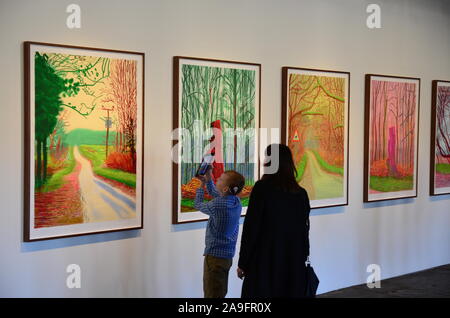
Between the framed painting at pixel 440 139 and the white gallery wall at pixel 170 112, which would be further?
the framed painting at pixel 440 139

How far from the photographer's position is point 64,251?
178 inches

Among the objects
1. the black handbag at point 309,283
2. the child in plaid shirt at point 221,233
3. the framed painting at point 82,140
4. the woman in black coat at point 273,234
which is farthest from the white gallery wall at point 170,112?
the black handbag at point 309,283

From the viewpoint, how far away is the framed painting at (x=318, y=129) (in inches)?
236

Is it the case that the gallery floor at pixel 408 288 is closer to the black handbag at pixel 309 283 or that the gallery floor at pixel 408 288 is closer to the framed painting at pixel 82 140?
the black handbag at pixel 309 283

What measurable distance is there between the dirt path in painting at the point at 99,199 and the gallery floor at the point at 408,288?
98.5 inches

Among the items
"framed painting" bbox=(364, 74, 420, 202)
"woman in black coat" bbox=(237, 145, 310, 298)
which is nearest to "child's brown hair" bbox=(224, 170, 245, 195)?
"woman in black coat" bbox=(237, 145, 310, 298)

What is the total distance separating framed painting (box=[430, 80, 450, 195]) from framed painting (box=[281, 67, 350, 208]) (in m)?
1.60

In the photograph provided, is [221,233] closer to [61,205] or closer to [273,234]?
[273,234]

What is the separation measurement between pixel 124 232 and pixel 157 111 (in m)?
1.01

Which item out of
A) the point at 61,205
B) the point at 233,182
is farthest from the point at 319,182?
the point at 61,205

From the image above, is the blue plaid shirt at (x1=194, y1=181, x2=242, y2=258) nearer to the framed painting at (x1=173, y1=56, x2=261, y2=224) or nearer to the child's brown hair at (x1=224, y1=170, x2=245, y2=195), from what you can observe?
the child's brown hair at (x1=224, y1=170, x2=245, y2=195)

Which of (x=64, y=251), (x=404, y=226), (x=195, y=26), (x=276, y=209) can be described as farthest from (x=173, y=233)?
(x=404, y=226)

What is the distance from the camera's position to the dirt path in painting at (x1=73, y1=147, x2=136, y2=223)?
4.59 metres

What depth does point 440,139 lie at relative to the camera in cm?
760
